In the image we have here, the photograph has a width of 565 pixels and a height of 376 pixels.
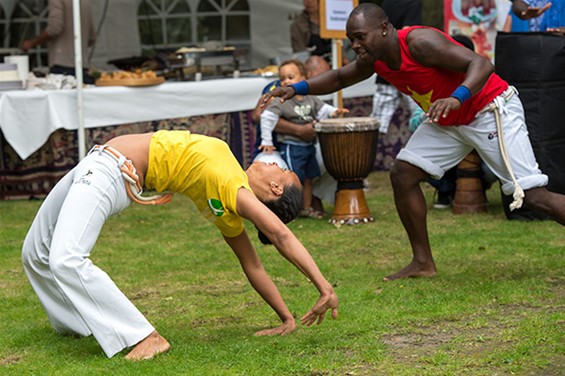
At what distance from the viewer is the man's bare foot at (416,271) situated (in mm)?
6934

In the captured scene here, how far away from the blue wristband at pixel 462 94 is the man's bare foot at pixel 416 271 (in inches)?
54.7

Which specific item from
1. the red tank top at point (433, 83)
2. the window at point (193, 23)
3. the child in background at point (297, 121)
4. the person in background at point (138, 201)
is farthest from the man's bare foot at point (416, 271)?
the window at point (193, 23)

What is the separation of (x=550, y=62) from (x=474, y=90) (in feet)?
8.61

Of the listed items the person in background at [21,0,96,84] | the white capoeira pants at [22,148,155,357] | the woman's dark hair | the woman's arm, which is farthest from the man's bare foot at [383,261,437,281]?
the person in background at [21,0,96,84]

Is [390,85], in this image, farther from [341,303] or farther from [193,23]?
[341,303]

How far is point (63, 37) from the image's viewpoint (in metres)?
11.4

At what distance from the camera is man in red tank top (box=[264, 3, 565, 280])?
6293mm

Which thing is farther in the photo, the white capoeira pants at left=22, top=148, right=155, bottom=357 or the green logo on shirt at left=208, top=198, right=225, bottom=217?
the green logo on shirt at left=208, top=198, right=225, bottom=217

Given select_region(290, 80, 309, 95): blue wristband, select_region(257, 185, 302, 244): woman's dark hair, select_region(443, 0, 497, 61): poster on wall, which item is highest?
select_region(443, 0, 497, 61): poster on wall

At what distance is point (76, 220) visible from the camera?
4.95 meters

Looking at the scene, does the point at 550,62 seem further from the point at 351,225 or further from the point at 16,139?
the point at 16,139

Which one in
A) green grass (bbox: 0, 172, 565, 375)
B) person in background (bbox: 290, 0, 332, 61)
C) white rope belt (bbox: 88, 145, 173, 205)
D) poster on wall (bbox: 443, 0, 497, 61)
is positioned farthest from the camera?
person in background (bbox: 290, 0, 332, 61)

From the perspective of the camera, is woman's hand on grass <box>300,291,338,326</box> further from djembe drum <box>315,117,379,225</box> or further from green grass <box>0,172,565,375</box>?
djembe drum <box>315,117,379,225</box>

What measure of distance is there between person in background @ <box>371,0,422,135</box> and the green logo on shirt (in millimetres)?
6007
